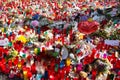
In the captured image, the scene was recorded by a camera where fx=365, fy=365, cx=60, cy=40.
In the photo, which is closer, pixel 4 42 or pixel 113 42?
pixel 113 42

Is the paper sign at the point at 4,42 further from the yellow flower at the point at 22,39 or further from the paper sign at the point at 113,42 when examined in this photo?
the paper sign at the point at 113,42

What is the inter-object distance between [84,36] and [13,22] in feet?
11.2

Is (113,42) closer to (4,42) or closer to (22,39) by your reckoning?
(22,39)

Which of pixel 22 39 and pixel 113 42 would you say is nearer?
pixel 113 42

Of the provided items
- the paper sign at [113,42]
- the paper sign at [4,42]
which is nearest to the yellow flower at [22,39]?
the paper sign at [4,42]

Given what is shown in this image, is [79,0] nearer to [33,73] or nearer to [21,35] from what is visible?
[21,35]

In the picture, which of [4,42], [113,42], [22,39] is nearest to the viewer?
[113,42]

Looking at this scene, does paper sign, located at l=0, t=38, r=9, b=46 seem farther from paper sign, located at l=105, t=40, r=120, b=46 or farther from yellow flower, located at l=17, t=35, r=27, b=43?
paper sign, located at l=105, t=40, r=120, b=46

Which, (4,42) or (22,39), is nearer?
(4,42)

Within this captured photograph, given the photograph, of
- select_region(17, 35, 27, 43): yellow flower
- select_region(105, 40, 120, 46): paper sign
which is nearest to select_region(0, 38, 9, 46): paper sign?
select_region(17, 35, 27, 43): yellow flower

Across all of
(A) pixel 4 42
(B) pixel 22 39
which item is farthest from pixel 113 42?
(A) pixel 4 42

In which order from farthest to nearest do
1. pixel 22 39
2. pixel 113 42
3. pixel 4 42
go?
pixel 22 39
pixel 4 42
pixel 113 42

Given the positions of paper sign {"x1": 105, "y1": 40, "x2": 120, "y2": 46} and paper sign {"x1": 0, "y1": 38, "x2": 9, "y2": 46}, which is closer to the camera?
paper sign {"x1": 105, "y1": 40, "x2": 120, "y2": 46}

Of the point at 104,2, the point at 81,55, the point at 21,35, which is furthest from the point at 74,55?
the point at 104,2
